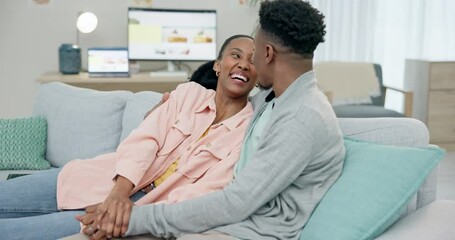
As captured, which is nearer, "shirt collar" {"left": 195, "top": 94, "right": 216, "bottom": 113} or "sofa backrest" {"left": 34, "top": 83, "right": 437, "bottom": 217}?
"shirt collar" {"left": 195, "top": 94, "right": 216, "bottom": 113}

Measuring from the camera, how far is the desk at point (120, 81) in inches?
159

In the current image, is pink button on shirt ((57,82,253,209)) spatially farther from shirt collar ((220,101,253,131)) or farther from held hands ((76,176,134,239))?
held hands ((76,176,134,239))

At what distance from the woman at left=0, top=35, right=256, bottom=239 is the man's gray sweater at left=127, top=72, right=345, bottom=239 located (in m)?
0.16

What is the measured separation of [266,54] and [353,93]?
3298 millimetres

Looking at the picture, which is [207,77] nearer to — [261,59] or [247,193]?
[261,59]

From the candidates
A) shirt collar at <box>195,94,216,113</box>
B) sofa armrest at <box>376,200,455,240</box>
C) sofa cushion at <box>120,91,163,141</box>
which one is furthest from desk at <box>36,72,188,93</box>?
sofa armrest at <box>376,200,455,240</box>

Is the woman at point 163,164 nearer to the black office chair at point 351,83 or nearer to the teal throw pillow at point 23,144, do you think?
the teal throw pillow at point 23,144

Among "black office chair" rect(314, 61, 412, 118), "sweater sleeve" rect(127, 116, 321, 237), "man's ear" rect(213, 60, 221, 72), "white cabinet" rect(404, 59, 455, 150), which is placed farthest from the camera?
"white cabinet" rect(404, 59, 455, 150)

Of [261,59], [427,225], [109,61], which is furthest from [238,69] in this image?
[109,61]

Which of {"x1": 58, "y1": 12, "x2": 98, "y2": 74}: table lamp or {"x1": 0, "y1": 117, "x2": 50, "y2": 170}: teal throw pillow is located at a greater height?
{"x1": 58, "y1": 12, "x2": 98, "y2": 74}: table lamp

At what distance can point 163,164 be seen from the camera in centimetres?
185

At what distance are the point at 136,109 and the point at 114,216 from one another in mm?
1018

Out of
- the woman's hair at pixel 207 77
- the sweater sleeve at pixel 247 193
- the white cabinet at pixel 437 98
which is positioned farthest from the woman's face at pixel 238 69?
the white cabinet at pixel 437 98

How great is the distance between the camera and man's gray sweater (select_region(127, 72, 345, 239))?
4.54 feet
